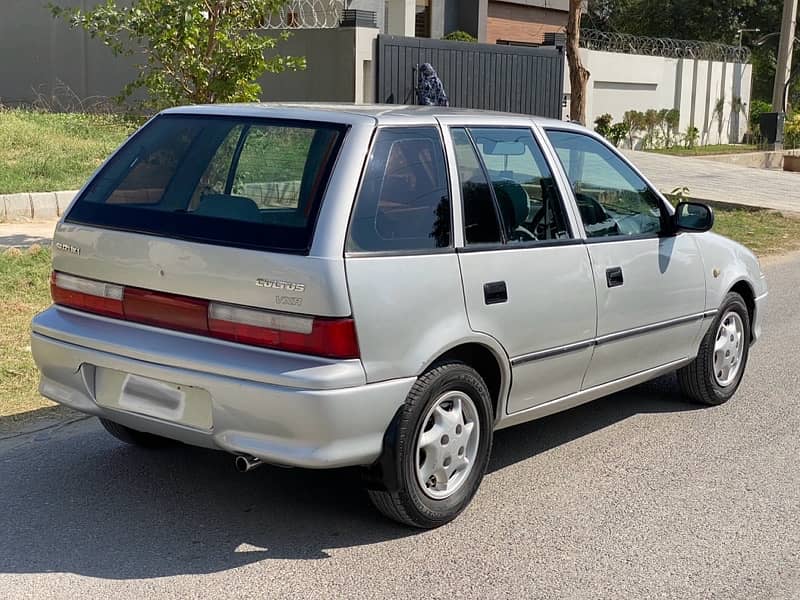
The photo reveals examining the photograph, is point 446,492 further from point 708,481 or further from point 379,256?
point 708,481

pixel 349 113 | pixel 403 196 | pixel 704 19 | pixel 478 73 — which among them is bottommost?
pixel 403 196

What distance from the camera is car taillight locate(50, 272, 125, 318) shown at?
449 cm

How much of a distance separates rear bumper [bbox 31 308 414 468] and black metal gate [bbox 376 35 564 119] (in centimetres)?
1221

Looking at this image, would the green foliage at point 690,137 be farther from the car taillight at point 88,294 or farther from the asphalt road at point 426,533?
the car taillight at point 88,294

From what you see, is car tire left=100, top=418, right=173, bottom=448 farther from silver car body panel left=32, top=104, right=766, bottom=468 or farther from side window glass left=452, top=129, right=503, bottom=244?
side window glass left=452, top=129, right=503, bottom=244

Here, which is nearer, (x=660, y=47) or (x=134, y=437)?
(x=134, y=437)

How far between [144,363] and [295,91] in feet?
46.2

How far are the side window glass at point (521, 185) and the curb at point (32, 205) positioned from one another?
7.38 metres

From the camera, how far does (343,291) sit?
4.04 meters

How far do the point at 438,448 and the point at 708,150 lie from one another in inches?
1060

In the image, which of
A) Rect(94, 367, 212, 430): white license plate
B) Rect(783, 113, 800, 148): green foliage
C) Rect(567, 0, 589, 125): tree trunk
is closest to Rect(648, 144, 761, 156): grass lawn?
Rect(783, 113, 800, 148): green foliage

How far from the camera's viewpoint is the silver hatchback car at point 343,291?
4066mm

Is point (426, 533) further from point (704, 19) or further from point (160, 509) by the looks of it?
point (704, 19)

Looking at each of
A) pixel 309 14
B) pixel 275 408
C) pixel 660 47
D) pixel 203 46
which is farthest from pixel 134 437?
pixel 660 47
